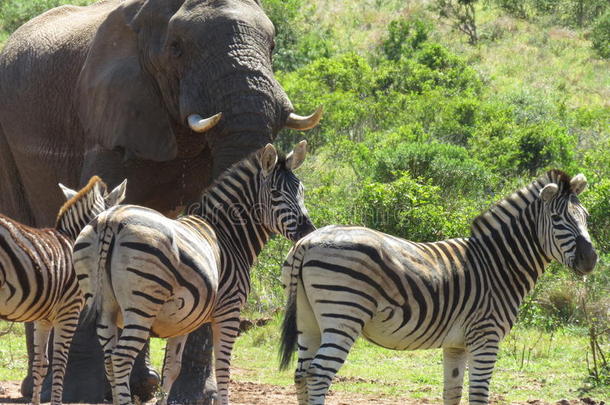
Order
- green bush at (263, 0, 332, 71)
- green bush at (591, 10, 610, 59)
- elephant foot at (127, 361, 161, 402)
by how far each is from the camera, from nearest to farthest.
Answer: elephant foot at (127, 361, 161, 402) → green bush at (263, 0, 332, 71) → green bush at (591, 10, 610, 59)

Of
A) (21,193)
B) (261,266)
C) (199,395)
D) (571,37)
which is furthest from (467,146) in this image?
(571,37)

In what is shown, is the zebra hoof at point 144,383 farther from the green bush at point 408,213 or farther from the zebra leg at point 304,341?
the green bush at point 408,213

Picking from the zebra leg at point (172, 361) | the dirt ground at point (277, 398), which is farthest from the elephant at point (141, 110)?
the zebra leg at point (172, 361)

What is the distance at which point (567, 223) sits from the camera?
7227 millimetres

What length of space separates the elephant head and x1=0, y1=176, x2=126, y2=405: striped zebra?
4.03 ft

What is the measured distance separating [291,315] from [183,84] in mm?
2983

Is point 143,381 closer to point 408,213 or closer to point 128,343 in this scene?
point 128,343

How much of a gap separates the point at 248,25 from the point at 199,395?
9.76 ft

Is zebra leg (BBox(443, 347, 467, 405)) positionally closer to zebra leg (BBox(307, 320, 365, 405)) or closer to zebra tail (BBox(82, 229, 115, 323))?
zebra leg (BBox(307, 320, 365, 405))

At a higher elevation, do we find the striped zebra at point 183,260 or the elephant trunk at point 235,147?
the elephant trunk at point 235,147

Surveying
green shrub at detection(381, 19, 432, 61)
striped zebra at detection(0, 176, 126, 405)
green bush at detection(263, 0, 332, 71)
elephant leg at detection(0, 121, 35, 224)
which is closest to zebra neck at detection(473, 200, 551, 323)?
striped zebra at detection(0, 176, 126, 405)

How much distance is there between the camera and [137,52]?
31.5ft

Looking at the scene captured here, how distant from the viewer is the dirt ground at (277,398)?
859 cm

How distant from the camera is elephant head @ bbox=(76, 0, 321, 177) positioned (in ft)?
28.1
